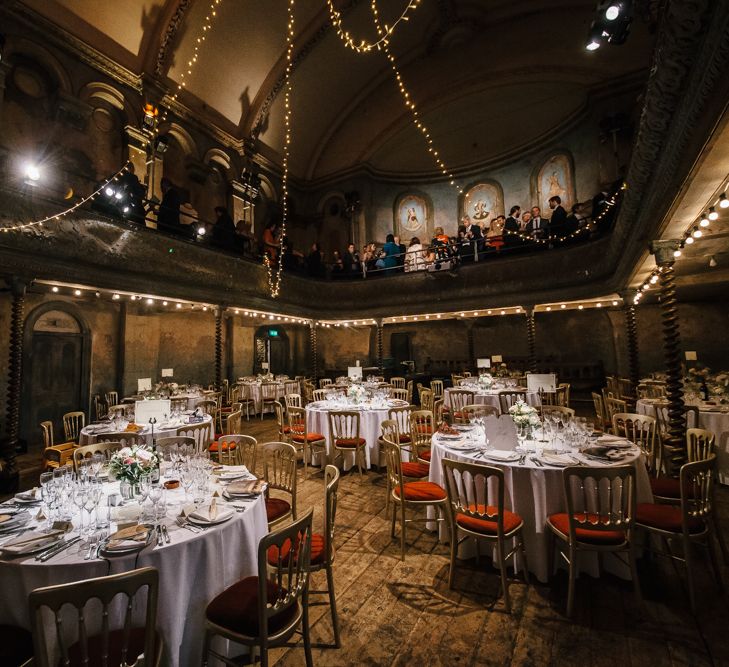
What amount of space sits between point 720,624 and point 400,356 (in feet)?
47.2

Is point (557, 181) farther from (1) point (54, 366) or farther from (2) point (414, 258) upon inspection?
(1) point (54, 366)

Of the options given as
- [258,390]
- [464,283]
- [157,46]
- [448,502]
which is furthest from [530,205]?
[448,502]

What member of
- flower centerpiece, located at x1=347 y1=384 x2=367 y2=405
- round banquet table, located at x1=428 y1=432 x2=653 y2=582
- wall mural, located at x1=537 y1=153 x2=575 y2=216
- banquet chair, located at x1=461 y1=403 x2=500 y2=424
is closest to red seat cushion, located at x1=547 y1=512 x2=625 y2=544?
round banquet table, located at x1=428 y1=432 x2=653 y2=582

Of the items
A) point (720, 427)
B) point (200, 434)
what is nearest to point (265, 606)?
point (200, 434)

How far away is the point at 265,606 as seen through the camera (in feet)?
5.77

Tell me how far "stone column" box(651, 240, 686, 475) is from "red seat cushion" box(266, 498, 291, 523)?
484cm

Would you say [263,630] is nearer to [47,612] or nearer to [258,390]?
[47,612]

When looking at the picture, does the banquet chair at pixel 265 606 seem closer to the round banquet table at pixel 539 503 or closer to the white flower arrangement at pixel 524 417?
the round banquet table at pixel 539 503

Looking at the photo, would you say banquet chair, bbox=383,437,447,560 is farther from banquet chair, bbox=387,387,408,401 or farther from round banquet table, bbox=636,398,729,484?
round banquet table, bbox=636,398,729,484

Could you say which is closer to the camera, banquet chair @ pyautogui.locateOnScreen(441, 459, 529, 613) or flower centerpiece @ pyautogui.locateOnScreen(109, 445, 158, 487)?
flower centerpiece @ pyautogui.locateOnScreen(109, 445, 158, 487)

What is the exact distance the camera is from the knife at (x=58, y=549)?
1.81 metres

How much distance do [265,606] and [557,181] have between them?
1582cm

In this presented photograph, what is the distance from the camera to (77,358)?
31.2ft

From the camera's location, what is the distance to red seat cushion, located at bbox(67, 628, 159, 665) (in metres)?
1.56
